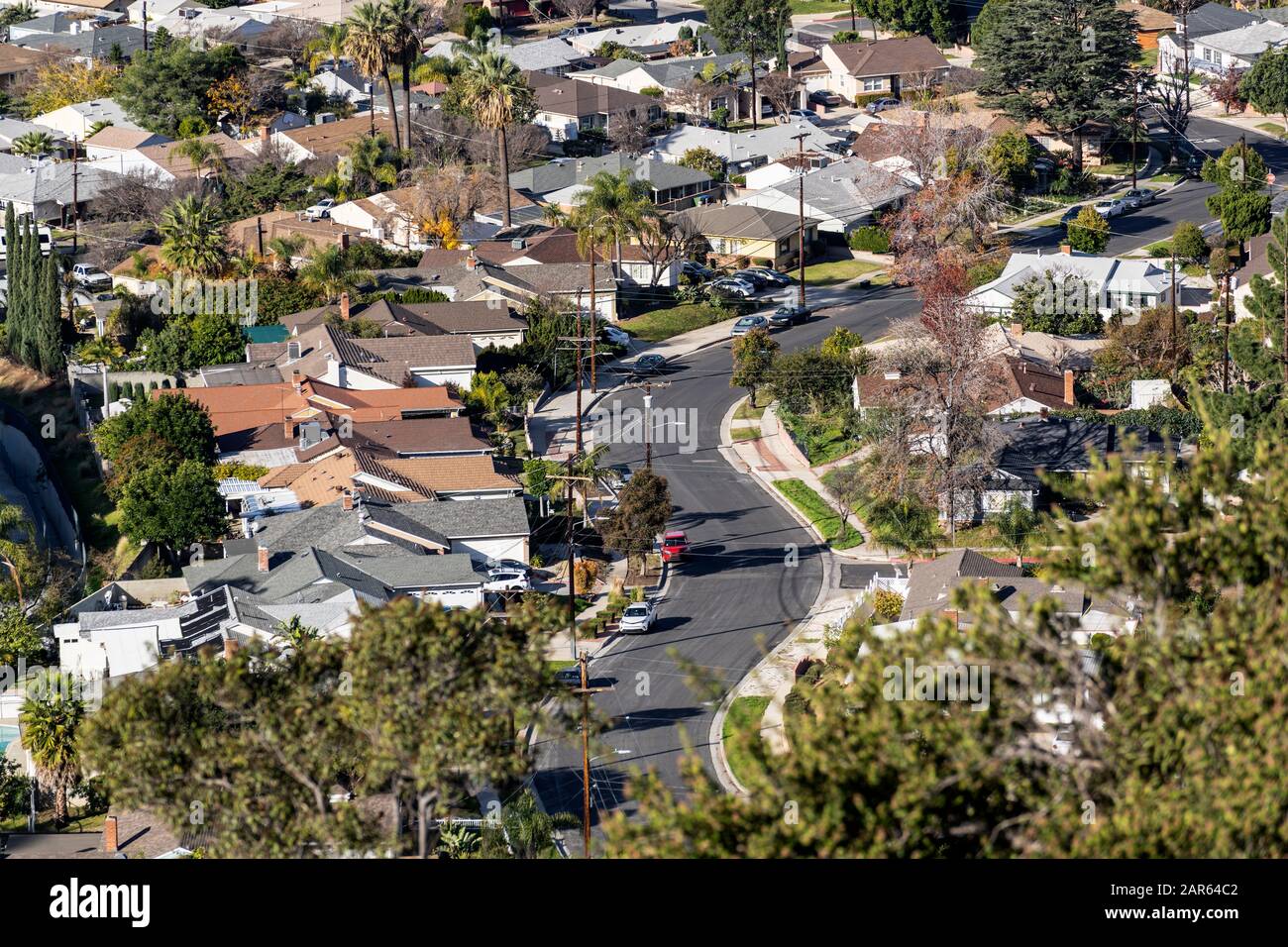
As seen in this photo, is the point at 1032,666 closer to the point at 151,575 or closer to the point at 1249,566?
the point at 1249,566

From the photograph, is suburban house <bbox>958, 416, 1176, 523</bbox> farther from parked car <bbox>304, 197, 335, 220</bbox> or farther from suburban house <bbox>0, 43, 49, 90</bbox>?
suburban house <bbox>0, 43, 49, 90</bbox>

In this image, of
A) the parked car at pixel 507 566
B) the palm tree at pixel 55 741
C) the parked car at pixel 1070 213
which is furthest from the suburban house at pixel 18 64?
the palm tree at pixel 55 741

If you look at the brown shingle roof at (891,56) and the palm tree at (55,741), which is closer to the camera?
the palm tree at (55,741)

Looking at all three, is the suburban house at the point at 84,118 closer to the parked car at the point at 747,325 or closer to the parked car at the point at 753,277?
the parked car at the point at 753,277

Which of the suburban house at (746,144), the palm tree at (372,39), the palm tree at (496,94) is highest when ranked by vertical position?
the palm tree at (372,39)

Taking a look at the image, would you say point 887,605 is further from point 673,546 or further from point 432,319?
point 432,319

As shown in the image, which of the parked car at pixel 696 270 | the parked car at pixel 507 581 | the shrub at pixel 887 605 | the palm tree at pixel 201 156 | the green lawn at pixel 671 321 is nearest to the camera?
the shrub at pixel 887 605
